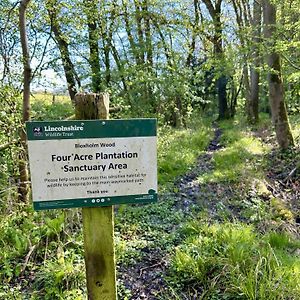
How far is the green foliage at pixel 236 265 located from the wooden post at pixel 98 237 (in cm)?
119

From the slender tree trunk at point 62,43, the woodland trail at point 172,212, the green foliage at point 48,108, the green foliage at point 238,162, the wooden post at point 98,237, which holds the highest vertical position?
the slender tree trunk at point 62,43

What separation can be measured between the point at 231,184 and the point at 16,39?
16.2 ft

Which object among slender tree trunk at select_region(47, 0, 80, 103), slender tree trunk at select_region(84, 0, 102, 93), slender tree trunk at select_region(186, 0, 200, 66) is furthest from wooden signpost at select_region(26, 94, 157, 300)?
slender tree trunk at select_region(186, 0, 200, 66)

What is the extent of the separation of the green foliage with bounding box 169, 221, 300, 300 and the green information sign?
1.44 m

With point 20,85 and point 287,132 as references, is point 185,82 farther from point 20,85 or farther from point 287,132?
point 20,85

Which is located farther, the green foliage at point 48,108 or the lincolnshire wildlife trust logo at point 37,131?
the green foliage at point 48,108

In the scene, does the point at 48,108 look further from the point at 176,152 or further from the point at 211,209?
the point at 211,209

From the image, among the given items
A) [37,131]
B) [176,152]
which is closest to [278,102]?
[176,152]

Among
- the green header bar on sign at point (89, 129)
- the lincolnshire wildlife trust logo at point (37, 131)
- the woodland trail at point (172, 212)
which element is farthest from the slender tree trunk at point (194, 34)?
the lincolnshire wildlife trust logo at point (37, 131)

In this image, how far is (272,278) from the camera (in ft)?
9.60

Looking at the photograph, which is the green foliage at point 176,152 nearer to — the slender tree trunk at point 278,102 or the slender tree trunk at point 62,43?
the slender tree trunk at point 278,102

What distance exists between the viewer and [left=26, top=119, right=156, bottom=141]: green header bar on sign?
196 cm

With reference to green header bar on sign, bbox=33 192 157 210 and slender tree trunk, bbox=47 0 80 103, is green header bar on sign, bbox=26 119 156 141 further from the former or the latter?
slender tree trunk, bbox=47 0 80 103

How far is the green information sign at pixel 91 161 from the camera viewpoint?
1.99 meters
